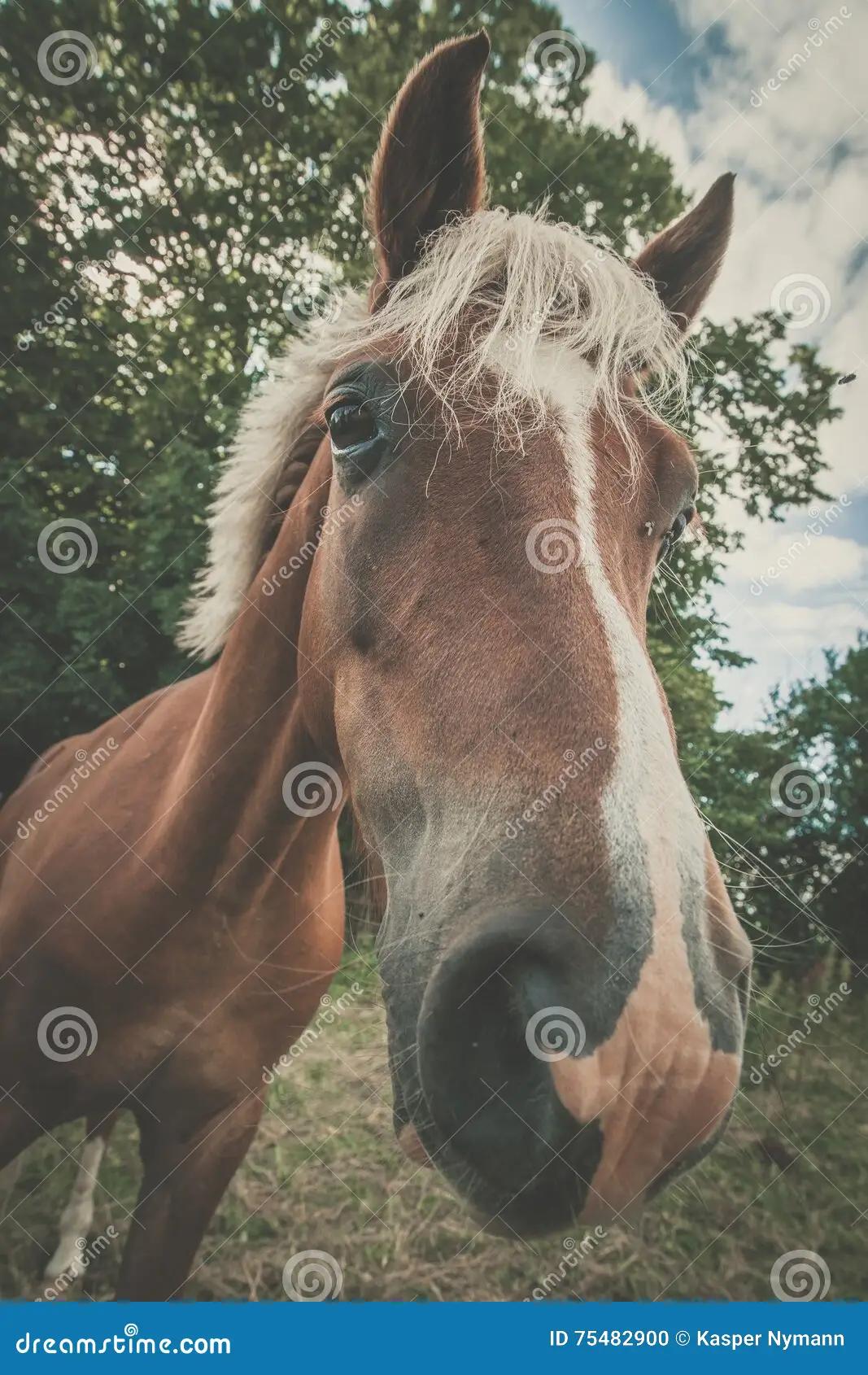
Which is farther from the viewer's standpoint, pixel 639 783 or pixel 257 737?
pixel 257 737

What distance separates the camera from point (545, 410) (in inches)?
58.9

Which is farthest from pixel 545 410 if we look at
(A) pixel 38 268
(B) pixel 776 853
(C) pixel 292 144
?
(C) pixel 292 144

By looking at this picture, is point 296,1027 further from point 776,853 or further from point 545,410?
point 776,853

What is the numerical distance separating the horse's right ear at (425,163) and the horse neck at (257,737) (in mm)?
669

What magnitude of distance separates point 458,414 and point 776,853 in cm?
678

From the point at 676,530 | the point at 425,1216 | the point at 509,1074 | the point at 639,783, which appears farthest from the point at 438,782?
the point at 425,1216

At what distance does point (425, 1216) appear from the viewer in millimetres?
3850

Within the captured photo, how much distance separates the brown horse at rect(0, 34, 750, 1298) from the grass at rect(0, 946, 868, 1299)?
2.56ft

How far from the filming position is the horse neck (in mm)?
2111

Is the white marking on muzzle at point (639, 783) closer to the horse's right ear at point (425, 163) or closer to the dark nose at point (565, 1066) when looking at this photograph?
the dark nose at point (565, 1066)

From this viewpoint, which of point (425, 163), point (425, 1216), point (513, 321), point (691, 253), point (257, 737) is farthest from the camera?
point (425, 1216)

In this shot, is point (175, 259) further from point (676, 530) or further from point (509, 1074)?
point (509, 1074)

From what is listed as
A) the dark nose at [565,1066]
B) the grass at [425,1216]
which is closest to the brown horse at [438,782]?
the dark nose at [565,1066]

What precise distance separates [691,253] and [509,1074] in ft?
7.81
